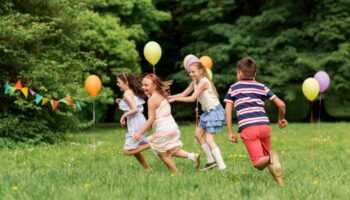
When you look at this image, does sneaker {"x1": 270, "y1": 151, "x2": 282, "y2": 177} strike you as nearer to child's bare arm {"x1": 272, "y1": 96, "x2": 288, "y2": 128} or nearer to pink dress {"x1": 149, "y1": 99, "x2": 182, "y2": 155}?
child's bare arm {"x1": 272, "y1": 96, "x2": 288, "y2": 128}

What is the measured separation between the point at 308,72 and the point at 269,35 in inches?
106

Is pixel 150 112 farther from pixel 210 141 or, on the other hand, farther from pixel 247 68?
pixel 247 68

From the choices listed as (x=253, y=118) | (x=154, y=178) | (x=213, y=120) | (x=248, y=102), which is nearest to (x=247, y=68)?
(x=248, y=102)

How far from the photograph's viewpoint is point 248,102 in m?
7.37

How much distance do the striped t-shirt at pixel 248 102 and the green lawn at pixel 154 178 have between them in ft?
2.54

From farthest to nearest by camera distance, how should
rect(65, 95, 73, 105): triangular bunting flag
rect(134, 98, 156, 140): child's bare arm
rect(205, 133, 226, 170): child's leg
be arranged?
rect(65, 95, 73, 105): triangular bunting flag < rect(205, 133, 226, 170): child's leg < rect(134, 98, 156, 140): child's bare arm

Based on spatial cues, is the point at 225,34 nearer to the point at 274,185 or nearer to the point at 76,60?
the point at 76,60

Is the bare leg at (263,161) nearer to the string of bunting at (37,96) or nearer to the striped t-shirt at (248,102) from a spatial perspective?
the striped t-shirt at (248,102)

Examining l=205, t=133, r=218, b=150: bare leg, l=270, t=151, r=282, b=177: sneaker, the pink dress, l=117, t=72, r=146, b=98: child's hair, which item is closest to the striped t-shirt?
l=270, t=151, r=282, b=177: sneaker

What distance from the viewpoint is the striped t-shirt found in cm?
731

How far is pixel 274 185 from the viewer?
696 cm

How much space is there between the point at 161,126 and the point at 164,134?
0.13m

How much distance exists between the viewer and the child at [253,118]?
715 centimetres

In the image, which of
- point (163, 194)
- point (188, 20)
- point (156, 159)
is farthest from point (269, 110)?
point (163, 194)
